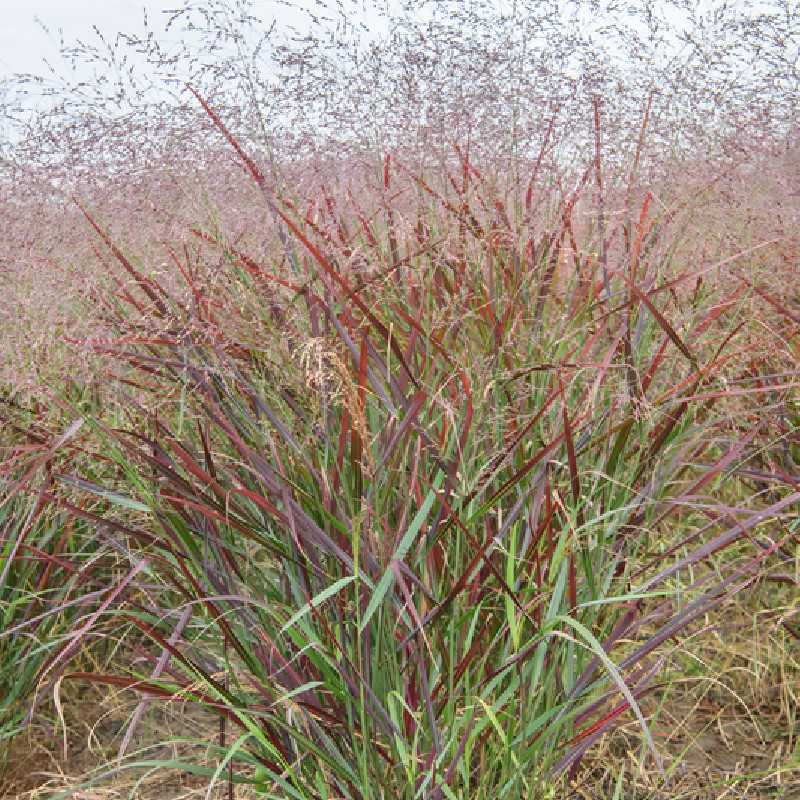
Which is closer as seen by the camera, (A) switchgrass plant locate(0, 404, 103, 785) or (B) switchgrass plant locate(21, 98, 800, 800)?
(B) switchgrass plant locate(21, 98, 800, 800)

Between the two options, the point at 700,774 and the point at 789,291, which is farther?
the point at 789,291

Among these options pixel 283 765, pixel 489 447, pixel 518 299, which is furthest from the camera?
pixel 518 299

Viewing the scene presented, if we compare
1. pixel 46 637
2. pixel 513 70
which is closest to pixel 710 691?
pixel 46 637

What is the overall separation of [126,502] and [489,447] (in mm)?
707

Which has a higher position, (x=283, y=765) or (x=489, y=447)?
(x=489, y=447)

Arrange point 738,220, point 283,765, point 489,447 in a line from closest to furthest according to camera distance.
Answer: point 283,765 < point 489,447 < point 738,220

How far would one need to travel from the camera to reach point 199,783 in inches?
76.2

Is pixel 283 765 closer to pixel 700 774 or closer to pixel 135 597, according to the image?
pixel 135 597

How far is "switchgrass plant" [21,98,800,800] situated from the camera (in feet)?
4.92

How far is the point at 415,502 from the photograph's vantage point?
5.51ft

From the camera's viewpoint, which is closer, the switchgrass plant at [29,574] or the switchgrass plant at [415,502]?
the switchgrass plant at [415,502]

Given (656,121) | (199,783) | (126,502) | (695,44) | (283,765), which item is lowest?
(199,783)

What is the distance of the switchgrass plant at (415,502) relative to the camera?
1501mm

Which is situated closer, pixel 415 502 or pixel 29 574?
pixel 415 502
